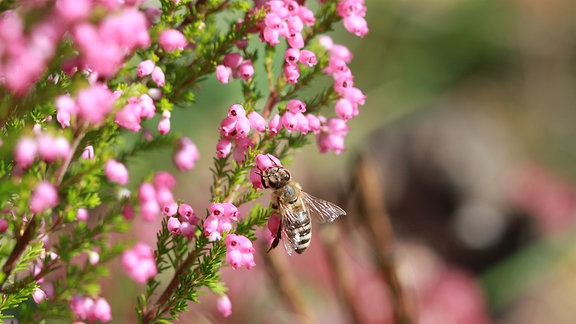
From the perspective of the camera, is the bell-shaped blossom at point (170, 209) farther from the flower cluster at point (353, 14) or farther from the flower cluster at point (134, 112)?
the flower cluster at point (353, 14)

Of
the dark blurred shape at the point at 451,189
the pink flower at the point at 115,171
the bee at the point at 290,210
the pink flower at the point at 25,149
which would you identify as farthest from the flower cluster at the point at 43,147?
the dark blurred shape at the point at 451,189

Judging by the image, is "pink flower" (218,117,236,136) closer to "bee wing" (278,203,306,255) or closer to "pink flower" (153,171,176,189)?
"pink flower" (153,171,176,189)

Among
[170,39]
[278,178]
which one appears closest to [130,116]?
[170,39]

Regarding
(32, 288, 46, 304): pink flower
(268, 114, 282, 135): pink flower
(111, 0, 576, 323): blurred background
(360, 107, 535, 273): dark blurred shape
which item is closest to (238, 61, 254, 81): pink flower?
(268, 114, 282, 135): pink flower

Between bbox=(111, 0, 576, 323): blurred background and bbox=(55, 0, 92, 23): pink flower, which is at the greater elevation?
bbox=(55, 0, 92, 23): pink flower

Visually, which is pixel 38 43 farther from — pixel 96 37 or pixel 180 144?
pixel 180 144

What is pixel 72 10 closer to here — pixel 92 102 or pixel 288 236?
pixel 92 102

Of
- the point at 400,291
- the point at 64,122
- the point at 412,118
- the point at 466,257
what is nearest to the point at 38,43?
the point at 64,122
